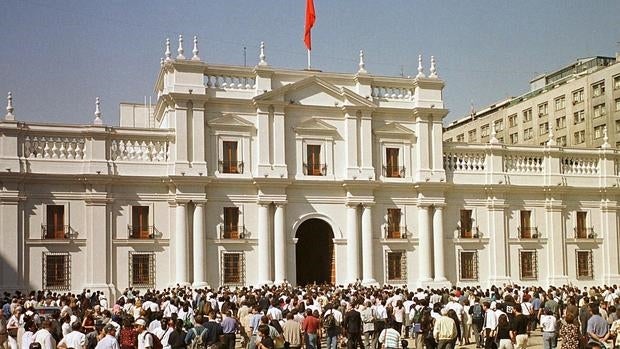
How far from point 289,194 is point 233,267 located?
452cm

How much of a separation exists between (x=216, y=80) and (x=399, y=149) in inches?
402

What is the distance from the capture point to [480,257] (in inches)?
1713

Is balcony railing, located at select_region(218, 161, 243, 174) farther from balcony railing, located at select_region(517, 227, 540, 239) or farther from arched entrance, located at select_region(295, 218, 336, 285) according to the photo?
balcony railing, located at select_region(517, 227, 540, 239)

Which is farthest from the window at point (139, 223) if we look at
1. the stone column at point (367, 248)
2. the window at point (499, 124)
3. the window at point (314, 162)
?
the window at point (499, 124)

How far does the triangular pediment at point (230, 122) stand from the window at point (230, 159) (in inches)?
32.6

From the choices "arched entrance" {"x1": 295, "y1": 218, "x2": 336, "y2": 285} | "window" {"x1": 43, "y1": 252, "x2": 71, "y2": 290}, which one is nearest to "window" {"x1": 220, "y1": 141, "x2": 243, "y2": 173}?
"arched entrance" {"x1": 295, "y1": 218, "x2": 336, "y2": 285}

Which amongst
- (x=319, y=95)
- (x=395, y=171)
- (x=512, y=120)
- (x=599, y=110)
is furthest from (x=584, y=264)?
(x=512, y=120)

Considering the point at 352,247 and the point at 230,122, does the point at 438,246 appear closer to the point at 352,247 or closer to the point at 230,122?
the point at 352,247

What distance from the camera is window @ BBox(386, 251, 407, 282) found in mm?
41341

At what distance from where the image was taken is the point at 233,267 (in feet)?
127

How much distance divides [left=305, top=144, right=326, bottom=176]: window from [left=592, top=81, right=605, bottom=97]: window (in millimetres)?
30921

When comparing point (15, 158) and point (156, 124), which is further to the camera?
point (156, 124)

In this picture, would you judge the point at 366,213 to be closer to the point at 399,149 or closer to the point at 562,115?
the point at 399,149

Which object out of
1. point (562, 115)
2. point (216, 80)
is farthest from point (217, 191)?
point (562, 115)
